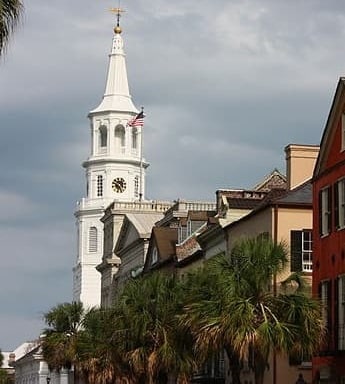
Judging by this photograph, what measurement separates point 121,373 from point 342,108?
83.3 feet

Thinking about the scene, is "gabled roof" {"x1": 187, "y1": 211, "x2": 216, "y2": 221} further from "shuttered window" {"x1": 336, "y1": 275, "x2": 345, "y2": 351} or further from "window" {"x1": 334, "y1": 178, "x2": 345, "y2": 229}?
"shuttered window" {"x1": 336, "y1": 275, "x2": 345, "y2": 351}

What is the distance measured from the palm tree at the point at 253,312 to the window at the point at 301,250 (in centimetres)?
1191

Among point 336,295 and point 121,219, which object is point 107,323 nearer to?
point 336,295

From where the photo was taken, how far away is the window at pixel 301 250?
2554 inches

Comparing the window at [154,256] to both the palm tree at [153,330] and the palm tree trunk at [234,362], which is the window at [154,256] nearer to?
the palm tree at [153,330]

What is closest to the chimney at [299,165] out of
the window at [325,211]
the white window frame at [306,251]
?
the white window frame at [306,251]

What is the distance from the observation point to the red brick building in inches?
2117

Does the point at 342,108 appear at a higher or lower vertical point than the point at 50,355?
higher

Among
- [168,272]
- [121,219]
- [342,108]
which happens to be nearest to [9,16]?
[342,108]

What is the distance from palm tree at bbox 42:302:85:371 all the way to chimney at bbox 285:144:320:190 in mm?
26744

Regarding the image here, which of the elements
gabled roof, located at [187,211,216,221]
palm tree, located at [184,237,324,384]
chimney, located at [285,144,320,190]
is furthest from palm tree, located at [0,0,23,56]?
gabled roof, located at [187,211,216,221]

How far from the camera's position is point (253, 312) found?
5031 centimetres

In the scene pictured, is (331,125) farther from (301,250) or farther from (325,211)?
(301,250)

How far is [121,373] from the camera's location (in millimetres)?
74250
